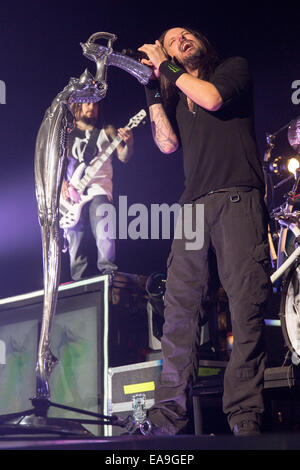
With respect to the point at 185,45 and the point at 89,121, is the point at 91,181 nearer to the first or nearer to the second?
the point at 89,121

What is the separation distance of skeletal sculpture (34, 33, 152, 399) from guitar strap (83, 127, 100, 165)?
2221 millimetres

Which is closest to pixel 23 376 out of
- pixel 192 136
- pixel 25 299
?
pixel 25 299

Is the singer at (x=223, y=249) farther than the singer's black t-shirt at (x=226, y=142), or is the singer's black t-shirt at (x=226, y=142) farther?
the singer's black t-shirt at (x=226, y=142)

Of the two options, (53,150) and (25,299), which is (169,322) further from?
(25,299)

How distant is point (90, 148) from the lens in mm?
4512

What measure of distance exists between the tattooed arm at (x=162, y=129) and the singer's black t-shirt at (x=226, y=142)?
0.39 feet

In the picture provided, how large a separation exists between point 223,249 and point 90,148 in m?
2.80

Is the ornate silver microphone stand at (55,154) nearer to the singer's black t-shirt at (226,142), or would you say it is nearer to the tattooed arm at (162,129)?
the tattooed arm at (162,129)

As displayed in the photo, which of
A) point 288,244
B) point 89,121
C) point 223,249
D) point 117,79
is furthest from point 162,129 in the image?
point 117,79

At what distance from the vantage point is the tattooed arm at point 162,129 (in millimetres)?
2166

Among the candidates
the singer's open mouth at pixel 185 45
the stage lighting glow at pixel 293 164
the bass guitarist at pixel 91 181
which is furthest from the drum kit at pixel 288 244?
the bass guitarist at pixel 91 181

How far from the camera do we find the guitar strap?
4.49 metres

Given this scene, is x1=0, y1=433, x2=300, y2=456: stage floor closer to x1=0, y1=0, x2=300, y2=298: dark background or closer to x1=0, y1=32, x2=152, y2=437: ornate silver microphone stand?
x1=0, y1=32, x2=152, y2=437: ornate silver microphone stand

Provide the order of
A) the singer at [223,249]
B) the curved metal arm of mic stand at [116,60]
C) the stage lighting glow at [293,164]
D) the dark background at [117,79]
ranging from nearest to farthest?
the singer at [223,249]
the curved metal arm of mic stand at [116,60]
the stage lighting glow at [293,164]
the dark background at [117,79]
